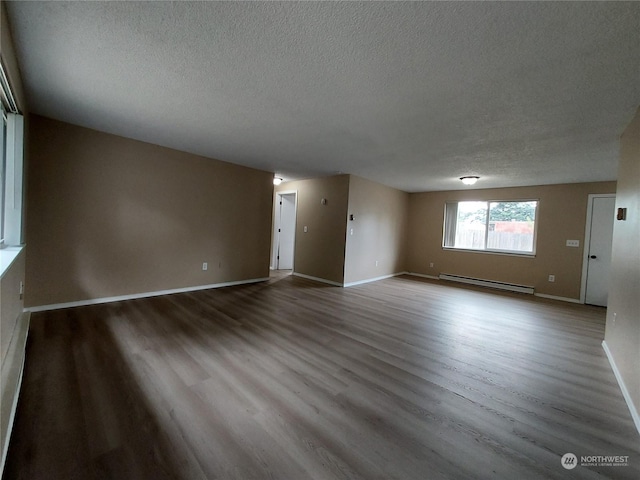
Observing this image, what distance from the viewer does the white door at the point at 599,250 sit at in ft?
15.9

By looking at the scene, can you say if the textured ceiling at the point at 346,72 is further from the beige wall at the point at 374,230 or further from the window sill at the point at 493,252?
the window sill at the point at 493,252

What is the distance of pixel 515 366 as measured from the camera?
2.46 m

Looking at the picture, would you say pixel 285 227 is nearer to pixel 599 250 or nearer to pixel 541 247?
pixel 541 247

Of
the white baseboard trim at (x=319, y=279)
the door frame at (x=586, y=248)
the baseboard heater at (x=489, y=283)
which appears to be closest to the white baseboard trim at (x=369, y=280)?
the white baseboard trim at (x=319, y=279)

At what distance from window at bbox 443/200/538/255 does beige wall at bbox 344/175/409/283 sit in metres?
1.21

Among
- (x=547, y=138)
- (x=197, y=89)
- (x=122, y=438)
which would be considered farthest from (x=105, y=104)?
(x=547, y=138)

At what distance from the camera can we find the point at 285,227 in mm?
6938

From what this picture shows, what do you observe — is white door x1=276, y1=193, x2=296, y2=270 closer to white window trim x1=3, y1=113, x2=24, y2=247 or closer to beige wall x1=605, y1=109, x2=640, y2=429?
white window trim x1=3, y1=113, x2=24, y2=247

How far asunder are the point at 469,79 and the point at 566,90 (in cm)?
78

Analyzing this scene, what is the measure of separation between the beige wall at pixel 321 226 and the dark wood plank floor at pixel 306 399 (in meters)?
2.27

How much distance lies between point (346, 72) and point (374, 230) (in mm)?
4583

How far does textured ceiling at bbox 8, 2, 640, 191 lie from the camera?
1.44m

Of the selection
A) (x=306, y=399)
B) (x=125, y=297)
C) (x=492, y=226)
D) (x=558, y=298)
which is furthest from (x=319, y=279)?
(x=558, y=298)

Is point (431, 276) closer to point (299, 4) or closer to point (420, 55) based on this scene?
point (420, 55)
